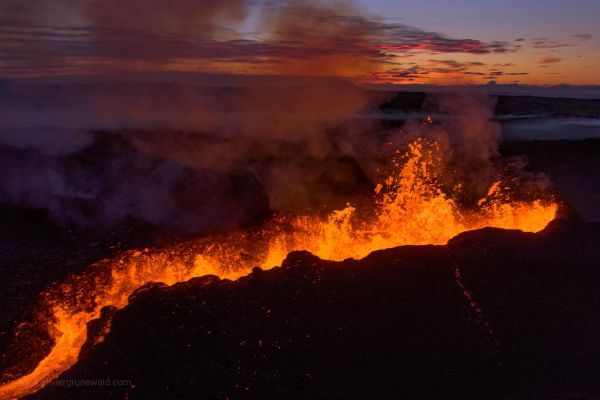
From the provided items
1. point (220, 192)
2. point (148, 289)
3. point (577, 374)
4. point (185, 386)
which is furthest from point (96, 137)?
point (577, 374)

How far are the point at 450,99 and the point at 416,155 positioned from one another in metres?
2.18

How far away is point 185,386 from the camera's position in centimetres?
288

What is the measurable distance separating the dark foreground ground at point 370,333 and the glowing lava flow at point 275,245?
33 centimetres

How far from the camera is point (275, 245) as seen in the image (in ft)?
15.9

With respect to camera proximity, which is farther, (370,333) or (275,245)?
(275,245)

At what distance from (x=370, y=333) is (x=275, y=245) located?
5.77 feet

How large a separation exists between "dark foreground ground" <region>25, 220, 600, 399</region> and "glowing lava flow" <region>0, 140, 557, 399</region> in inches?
13.0

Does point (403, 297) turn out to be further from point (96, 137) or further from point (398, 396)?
point (96, 137)

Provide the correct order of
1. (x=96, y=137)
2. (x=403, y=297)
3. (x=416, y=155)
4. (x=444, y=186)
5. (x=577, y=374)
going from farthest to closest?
(x=96, y=137), (x=416, y=155), (x=444, y=186), (x=403, y=297), (x=577, y=374)

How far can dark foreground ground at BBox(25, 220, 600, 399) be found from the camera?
2902 mm

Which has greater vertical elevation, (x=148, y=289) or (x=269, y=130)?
(x=269, y=130)

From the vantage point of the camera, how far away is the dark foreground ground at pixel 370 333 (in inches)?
114

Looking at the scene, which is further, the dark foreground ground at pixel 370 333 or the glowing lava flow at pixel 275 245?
the glowing lava flow at pixel 275 245

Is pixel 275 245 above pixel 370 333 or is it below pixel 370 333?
below
